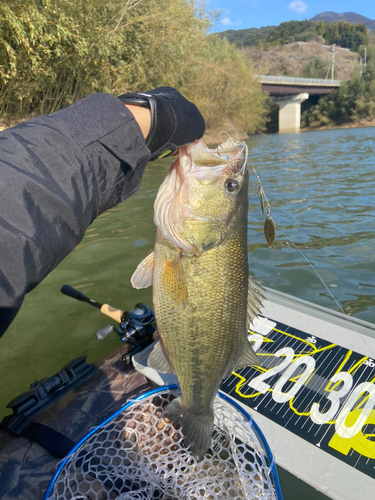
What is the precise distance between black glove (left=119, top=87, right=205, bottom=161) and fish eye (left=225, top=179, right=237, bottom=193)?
1.01 feet

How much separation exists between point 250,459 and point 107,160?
185cm

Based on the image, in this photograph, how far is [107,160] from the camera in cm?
129

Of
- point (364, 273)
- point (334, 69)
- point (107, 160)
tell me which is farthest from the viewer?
point (334, 69)

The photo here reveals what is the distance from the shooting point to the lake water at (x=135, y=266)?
364 cm

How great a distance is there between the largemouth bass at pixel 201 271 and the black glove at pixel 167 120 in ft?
0.27

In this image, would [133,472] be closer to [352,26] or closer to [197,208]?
[197,208]

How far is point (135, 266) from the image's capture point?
5289 mm

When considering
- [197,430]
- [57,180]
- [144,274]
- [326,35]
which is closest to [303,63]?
[326,35]

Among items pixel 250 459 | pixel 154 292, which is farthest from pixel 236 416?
pixel 154 292

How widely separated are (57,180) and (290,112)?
59648 millimetres

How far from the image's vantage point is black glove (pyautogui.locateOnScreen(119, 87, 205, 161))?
1598 millimetres

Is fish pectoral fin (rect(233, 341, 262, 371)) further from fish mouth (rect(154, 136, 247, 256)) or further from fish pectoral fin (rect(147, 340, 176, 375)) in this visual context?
fish mouth (rect(154, 136, 247, 256))

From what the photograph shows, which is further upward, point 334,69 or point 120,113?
point 334,69

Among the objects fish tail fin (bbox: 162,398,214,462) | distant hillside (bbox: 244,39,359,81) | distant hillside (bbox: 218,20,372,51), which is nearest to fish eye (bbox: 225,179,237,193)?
fish tail fin (bbox: 162,398,214,462)
